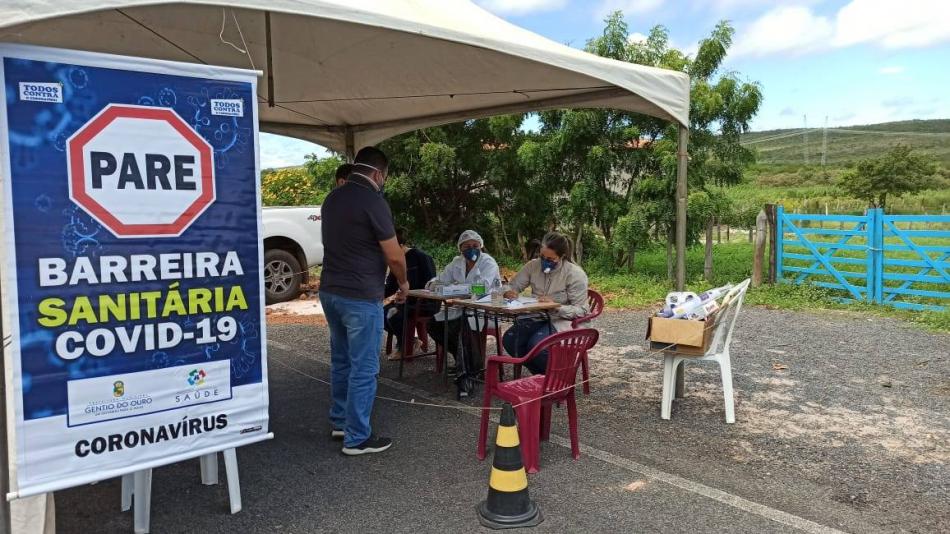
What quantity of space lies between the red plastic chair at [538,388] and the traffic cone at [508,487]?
53 cm

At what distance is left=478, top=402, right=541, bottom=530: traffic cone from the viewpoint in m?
3.21

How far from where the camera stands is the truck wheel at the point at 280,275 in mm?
10016

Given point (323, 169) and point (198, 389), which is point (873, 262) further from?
point (323, 169)

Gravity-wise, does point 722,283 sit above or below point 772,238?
below

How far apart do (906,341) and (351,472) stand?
6317 millimetres

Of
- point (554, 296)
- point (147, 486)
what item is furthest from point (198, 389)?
point (554, 296)

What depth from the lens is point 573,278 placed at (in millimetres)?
5172

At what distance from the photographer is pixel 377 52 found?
531 centimetres

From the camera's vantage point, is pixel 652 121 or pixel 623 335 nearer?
pixel 623 335

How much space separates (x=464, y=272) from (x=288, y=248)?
17.0 ft

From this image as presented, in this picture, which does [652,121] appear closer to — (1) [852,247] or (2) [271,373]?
(1) [852,247]

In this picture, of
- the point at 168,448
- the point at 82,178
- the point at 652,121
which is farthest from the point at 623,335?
the point at 82,178

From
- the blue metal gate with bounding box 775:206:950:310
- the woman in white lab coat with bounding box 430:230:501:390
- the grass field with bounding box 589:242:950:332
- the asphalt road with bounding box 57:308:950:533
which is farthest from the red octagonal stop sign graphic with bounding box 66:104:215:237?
the blue metal gate with bounding box 775:206:950:310

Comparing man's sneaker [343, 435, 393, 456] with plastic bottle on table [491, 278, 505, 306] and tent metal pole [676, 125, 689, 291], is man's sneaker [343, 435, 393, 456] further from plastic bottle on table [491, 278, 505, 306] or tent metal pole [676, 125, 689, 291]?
tent metal pole [676, 125, 689, 291]
